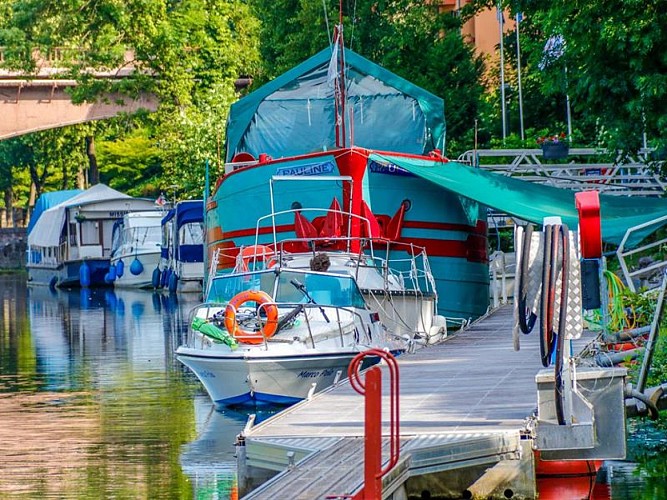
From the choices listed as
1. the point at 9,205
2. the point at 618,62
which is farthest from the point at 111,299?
the point at 9,205

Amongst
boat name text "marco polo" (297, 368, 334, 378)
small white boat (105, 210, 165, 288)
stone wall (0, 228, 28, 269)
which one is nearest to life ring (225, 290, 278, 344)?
boat name text "marco polo" (297, 368, 334, 378)

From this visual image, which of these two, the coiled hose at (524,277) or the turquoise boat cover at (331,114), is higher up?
the turquoise boat cover at (331,114)

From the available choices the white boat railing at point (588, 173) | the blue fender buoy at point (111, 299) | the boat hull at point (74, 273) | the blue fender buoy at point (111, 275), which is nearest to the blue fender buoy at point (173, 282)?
the blue fender buoy at point (111, 299)

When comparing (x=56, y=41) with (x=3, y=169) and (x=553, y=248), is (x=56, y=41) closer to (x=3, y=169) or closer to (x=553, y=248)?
(x=3, y=169)

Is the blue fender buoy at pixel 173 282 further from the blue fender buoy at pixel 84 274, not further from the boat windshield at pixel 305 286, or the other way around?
the boat windshield at pixel 305 286

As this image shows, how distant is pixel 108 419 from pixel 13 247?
2672 inches

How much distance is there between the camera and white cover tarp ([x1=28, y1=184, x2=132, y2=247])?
59.6 metres

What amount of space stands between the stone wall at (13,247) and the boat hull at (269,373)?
2632 inches

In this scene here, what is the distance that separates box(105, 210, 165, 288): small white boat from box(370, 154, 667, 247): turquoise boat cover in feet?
96.2

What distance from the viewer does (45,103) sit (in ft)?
219

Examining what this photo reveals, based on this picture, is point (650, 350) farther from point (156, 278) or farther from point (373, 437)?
point (156, 278)

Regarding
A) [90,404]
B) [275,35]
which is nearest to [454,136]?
[275,35]

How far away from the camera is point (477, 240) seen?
28781 millimetres

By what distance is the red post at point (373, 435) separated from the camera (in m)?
10.2
